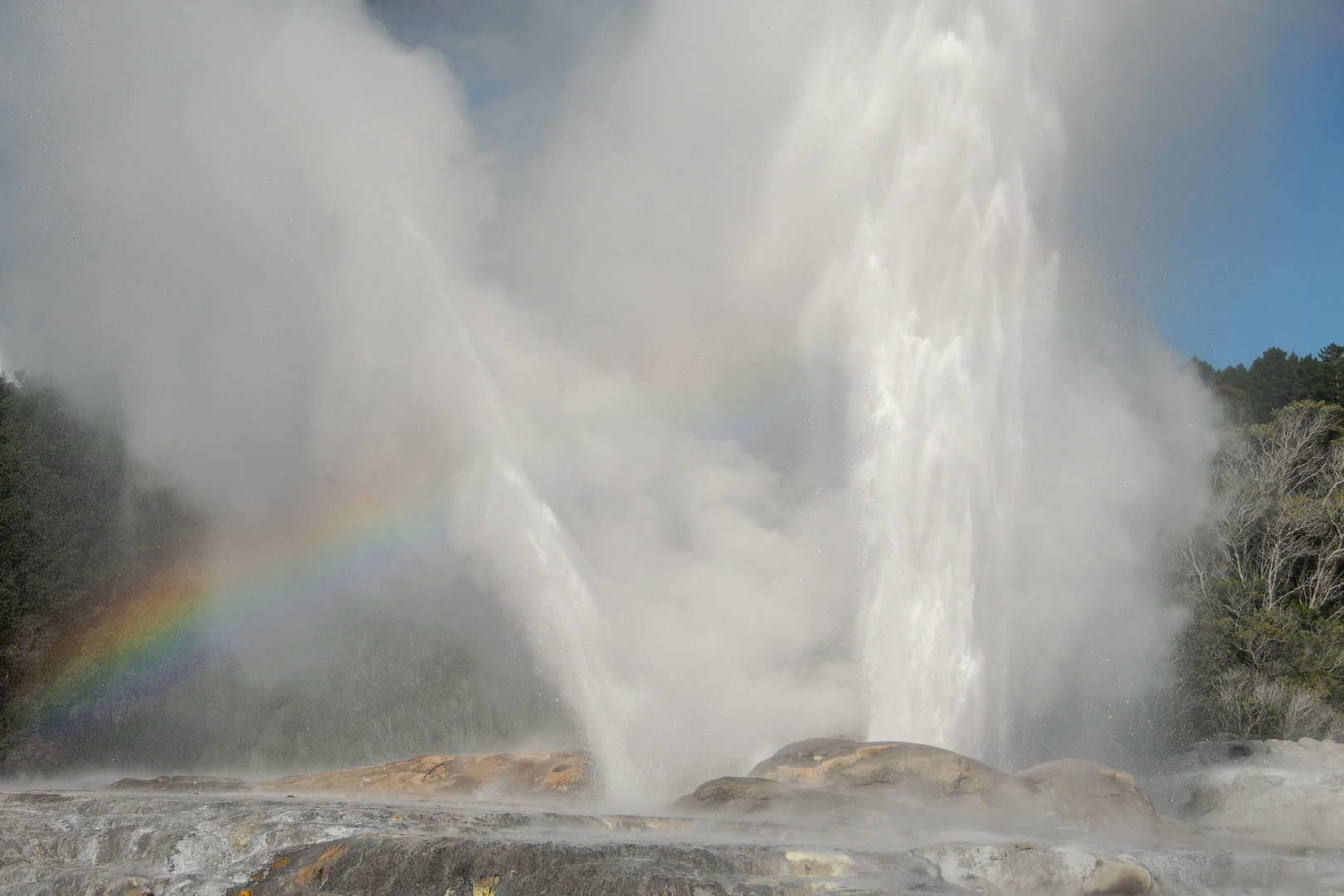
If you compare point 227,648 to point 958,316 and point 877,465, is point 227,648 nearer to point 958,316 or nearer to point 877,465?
point 877,465

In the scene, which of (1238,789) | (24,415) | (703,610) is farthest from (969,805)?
(24,415)

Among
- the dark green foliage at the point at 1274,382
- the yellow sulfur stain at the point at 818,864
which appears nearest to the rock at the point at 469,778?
the yellow sulfur stain at the point at 818,864

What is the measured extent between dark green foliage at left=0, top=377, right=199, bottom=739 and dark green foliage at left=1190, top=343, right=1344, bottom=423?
3633 centimetres

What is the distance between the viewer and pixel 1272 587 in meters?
22.4

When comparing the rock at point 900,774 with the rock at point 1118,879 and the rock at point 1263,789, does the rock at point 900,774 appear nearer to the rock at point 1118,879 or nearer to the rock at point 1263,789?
the rock at point 1118,879

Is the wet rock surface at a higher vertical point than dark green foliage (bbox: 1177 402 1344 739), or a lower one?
lower

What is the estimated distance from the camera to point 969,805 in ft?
31.3

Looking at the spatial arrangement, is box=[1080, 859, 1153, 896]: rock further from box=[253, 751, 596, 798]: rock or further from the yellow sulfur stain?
box=[253, 751, 596, 798]: rock

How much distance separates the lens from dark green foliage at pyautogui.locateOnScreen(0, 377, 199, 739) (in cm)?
2480

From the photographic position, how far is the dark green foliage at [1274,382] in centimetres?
3131

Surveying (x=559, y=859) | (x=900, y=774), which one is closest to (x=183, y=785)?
(x=559, y=859)

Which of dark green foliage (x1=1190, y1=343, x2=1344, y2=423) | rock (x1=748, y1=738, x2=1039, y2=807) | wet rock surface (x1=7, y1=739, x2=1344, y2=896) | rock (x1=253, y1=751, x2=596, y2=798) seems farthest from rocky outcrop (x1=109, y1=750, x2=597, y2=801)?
dark green foliage (x1=1190, y1=343, x2=1344, y2=423)

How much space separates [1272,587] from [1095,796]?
1609 centimetres

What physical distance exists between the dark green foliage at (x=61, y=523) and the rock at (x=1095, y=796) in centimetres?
2638
